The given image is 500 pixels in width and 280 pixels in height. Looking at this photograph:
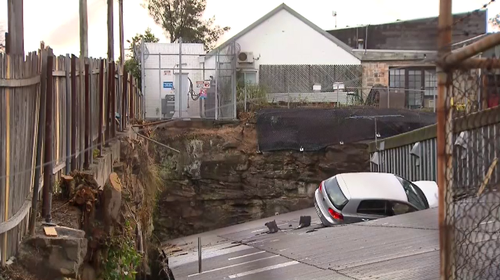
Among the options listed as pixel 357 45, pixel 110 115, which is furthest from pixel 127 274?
pixel 357 45

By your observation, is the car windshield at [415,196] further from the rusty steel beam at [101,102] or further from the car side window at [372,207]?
the rusty steel beam at [101,102]

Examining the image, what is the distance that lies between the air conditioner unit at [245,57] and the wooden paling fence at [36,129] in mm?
19032

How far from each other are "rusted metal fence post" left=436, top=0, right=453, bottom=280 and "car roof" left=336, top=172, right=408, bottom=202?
1077cm

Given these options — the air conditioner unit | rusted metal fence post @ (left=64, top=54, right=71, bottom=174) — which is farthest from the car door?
the air conditioner unit

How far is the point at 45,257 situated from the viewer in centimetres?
532

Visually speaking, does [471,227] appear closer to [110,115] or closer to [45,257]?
[45,257]

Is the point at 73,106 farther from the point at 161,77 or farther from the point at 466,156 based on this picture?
the point at 161,77

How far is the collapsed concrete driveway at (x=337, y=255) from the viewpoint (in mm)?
8023

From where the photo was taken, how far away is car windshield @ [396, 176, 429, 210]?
14.2 m

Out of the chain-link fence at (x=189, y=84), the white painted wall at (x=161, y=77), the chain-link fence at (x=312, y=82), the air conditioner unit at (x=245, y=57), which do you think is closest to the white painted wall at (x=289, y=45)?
the air conditioner unit at (x=245, y=57)

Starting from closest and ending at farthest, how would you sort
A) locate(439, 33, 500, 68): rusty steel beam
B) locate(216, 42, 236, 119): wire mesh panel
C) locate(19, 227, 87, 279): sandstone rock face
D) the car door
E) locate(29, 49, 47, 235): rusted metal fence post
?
locate(439, 33, 500, 68): rusty steel beam < locate(19, 227, 87, 279): sandstone rock face < locate(29, 49, 47, 235): rusted metal fence post < the car door < locate(216, 42, 236, 119): wire mesh panel

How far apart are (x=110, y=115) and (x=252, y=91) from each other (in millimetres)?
14831

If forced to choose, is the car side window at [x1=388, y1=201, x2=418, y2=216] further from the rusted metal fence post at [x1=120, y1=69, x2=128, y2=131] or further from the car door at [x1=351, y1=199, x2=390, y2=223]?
the rusted metal fence post at [x1=120, y1=69, x2=128, y2=131]

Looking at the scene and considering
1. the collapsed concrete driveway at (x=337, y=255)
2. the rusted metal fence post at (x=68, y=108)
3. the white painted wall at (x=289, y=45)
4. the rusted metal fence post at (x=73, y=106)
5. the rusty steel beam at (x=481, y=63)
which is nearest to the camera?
the rusty steel beam at (x=481, y=63)
